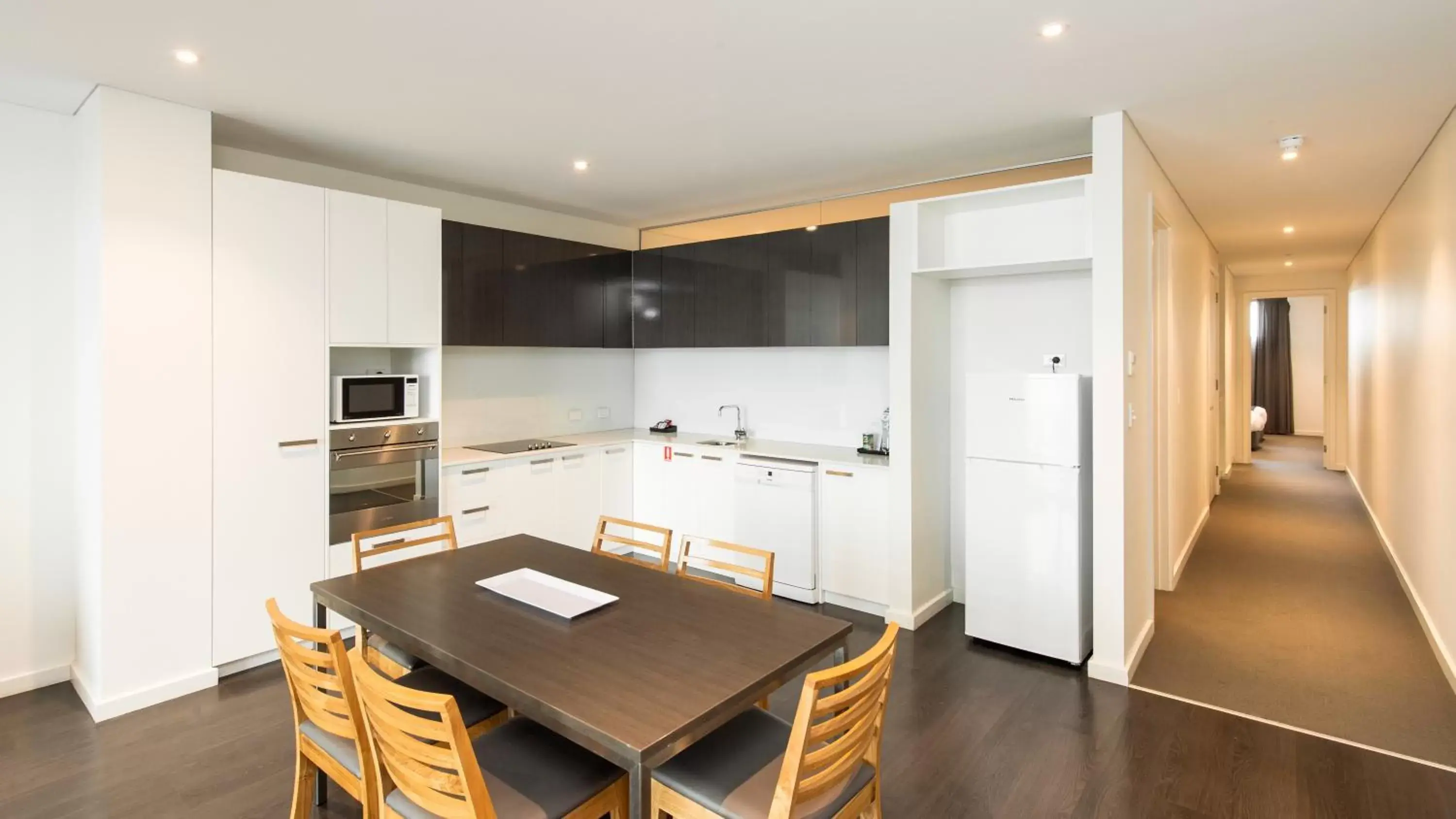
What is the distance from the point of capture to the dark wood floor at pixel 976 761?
250 centimetres

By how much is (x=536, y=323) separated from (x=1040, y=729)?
150 inches

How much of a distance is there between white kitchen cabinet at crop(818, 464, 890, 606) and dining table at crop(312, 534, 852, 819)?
6.33 feet

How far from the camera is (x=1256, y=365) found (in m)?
13.8

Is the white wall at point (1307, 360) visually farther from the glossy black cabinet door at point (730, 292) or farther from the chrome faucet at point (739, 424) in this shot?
the glossy black cabinet door at point (730, 292)

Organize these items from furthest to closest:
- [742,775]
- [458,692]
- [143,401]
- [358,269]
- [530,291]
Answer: [530,291]
[358,269]
[143,401]
[458,692]
[742,775]

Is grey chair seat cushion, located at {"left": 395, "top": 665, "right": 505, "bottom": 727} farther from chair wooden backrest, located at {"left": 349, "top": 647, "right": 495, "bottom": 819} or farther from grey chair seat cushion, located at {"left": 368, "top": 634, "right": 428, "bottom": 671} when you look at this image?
chair wooden backrest, located at {"left": 349, "top": 647, "right": 495, "bottom": 819}

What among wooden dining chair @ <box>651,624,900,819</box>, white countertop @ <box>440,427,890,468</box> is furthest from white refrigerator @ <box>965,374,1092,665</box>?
wooden dining chair @ <box>651,624,900,819</box>

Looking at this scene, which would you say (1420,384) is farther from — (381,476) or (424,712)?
(381,476)

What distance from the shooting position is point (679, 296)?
5.45 meters

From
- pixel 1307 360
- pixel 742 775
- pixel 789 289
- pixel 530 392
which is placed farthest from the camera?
pixel 1307 360

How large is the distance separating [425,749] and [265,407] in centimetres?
264

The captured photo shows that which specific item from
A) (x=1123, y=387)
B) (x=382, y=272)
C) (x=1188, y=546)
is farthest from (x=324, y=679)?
(x=1188, y=546)

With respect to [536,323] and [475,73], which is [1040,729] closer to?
[475,73]

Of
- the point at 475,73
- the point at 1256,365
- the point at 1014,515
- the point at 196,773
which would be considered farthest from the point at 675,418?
the point at 1256,365
